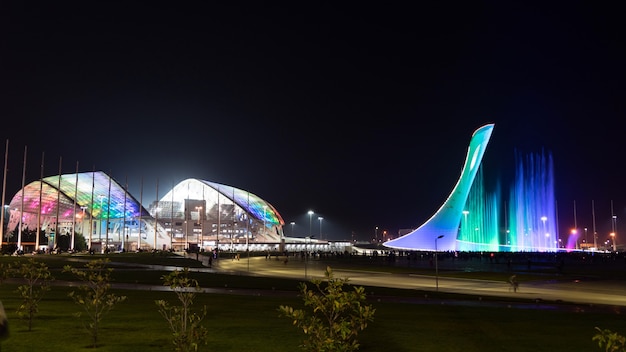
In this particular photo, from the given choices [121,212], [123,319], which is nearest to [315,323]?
[123,319]

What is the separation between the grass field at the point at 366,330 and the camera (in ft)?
35.3

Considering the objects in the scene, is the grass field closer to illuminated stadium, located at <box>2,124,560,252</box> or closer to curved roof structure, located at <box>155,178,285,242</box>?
illuminated stadium, located at <box>2,124,560,252</box>

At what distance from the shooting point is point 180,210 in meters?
120

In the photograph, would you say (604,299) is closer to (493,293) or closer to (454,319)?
(493,293)

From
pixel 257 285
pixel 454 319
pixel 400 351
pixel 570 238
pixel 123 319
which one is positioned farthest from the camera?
pixel 570 238

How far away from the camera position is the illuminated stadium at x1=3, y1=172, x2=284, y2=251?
96.4m

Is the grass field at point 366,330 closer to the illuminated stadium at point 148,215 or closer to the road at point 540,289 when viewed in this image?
the road at point 540,289

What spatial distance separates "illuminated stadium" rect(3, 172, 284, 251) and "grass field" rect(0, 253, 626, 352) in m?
63.0

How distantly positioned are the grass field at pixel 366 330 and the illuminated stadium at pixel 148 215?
2482 inches

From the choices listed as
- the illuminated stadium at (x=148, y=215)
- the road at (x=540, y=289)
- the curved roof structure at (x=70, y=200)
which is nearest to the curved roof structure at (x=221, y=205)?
the illuminated stadium at (x=148, y=215)

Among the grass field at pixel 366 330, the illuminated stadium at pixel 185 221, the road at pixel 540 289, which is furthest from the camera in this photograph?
the illuminated stadium at pixel 185 221

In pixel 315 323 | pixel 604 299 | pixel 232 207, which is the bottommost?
pixel 604 299

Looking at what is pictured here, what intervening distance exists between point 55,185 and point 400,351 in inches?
4042

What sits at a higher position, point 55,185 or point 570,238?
point 55,185
